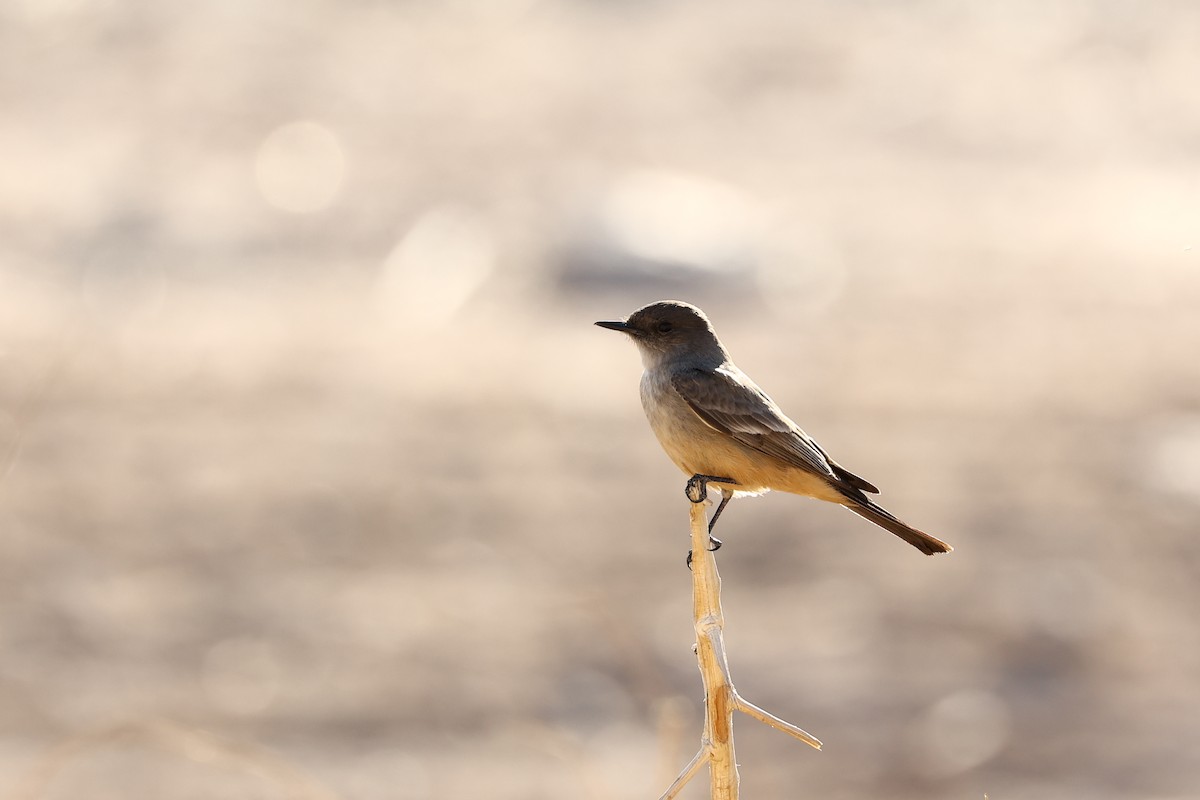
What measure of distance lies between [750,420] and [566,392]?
1384 centimetres

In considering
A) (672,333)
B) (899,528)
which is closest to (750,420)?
(672,333)

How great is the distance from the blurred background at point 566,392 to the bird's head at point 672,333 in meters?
2.18

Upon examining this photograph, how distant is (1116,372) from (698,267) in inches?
248

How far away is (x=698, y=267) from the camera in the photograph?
2389cm

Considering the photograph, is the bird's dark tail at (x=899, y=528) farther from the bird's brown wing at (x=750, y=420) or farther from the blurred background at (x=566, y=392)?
the blurred background at (x=566, y=392)

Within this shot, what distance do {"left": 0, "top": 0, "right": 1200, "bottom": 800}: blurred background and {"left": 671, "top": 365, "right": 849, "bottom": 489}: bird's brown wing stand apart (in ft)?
5.32

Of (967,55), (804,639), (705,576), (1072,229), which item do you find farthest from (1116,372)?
(705,576)

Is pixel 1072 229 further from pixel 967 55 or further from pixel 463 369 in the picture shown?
pixel 463 369

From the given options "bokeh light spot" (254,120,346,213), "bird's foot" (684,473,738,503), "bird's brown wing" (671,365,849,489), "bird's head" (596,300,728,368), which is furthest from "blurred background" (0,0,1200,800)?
"bird's head" (596,300,728,368)

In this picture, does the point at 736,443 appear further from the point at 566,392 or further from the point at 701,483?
the point at 566,392

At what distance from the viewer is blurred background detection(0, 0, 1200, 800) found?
14.3 m

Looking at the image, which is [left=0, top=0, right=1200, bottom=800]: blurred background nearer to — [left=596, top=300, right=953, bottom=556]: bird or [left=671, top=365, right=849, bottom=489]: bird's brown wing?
→ [left=596, top=300, right=953, bottom=556]: bird

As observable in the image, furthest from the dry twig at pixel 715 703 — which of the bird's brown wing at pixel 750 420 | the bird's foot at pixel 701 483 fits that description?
the bird's brown wing at pixel 750 420

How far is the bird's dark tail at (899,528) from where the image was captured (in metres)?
5.84
